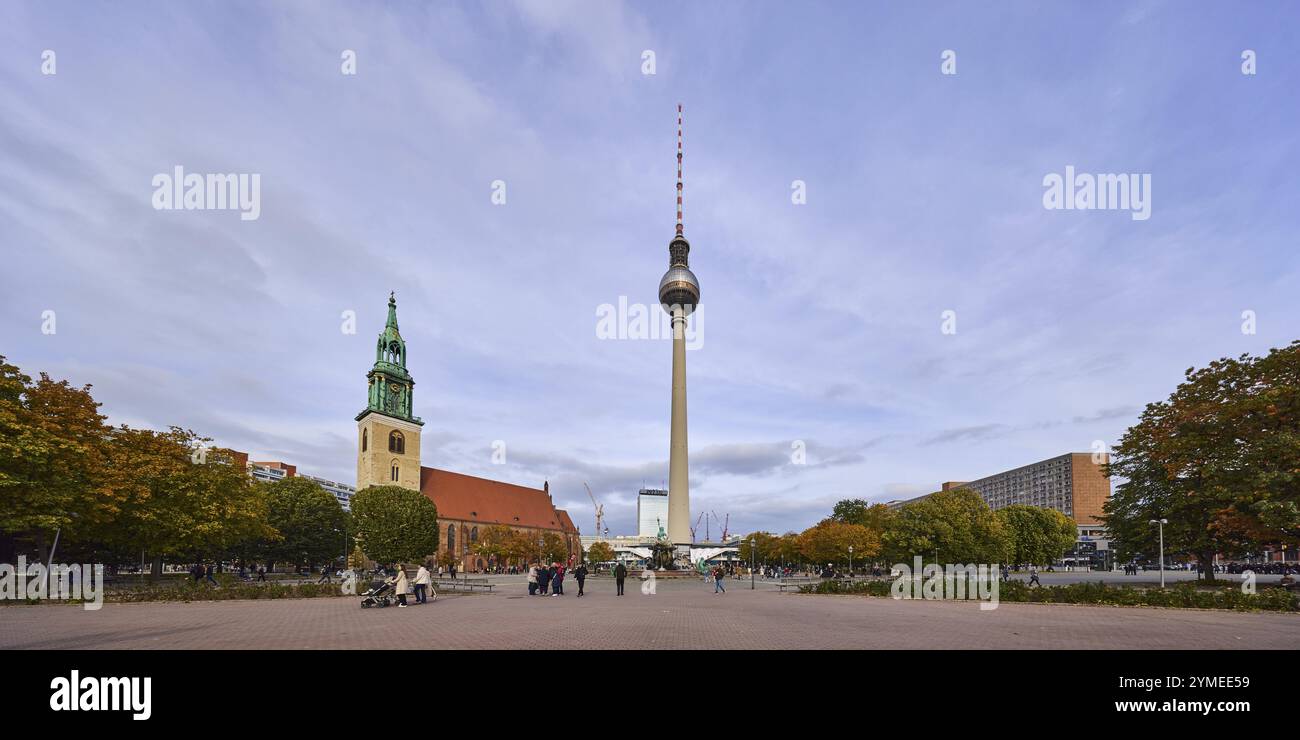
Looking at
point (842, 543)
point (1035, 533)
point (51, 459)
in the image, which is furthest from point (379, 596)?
point (1035, 533)

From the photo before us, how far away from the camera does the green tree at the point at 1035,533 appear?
79125 millimetres

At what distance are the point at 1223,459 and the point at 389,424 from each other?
94530mm

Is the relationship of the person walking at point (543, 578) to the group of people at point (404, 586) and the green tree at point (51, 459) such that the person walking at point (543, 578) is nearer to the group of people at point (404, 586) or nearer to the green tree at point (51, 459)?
the group of people at point (404, 586)

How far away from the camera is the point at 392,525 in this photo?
76562 mm

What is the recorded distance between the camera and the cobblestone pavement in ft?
47.8

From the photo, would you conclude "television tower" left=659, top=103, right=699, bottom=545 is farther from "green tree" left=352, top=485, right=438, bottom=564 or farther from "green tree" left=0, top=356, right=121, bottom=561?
"green tree" left=0, top=356, right=121, bottom=561

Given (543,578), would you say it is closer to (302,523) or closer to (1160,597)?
(1160,597)

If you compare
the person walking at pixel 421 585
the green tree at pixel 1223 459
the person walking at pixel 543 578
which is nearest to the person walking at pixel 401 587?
the person walking at pixel 421 585

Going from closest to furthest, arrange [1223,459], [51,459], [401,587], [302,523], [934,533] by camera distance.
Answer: [401,587] → [51,459] → [1223,459] → [934,533] → [302,523]

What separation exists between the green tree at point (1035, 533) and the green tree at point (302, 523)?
241ft

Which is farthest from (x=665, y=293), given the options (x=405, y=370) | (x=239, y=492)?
(x=239, y=492)
